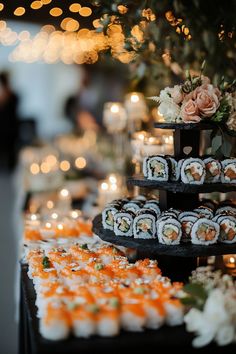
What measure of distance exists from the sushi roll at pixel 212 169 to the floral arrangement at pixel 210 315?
641mm

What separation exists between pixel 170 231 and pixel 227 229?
0.28 metres

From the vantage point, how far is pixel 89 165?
28.9 feet

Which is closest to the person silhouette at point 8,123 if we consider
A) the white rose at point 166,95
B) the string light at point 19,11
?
the string light at point 19,11

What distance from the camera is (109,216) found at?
3.27 m

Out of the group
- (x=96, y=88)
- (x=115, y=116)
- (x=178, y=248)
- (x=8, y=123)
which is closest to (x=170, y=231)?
(x=178, y=248)

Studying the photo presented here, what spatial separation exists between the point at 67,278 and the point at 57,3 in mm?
1968

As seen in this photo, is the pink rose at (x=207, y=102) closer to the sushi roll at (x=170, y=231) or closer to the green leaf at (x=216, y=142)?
the green leaf at (x=216, y=142)

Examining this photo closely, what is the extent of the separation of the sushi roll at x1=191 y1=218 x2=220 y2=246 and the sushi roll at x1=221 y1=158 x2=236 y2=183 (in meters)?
0.23

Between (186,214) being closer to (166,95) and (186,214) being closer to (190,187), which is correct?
(190,187)

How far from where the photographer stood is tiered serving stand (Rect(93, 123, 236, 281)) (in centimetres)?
291

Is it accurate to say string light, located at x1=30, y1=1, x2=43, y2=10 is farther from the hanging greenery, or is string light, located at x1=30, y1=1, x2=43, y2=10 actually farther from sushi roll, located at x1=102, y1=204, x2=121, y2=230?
sushi roll, located at x1=102, y1=204, x2=121, y2=230

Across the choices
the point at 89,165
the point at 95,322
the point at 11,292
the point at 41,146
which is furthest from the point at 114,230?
the point at 41,146

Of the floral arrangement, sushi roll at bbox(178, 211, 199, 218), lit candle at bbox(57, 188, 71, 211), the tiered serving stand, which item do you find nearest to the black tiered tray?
the tiered serving stand

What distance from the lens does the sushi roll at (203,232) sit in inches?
115
